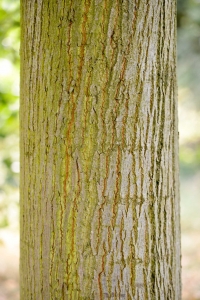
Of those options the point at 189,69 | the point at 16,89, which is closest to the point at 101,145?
the point at 16,89

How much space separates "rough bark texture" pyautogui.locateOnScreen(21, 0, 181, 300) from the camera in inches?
56.5

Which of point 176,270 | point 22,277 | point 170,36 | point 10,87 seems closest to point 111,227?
point 176,270

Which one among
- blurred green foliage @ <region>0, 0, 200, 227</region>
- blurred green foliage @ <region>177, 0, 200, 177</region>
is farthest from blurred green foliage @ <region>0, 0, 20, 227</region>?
blurred green foliage @ <region>177, 0, 200, 177</region>

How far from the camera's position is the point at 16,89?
11.3 ft

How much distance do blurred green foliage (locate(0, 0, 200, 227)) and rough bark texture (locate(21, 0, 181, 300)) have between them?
1726 mm

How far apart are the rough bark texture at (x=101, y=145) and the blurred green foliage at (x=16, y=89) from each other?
173 centimetres

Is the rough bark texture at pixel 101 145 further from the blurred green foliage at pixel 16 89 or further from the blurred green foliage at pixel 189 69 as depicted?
the blurred green foliage at pixel 189 69

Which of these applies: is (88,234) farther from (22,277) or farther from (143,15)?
(143,15)

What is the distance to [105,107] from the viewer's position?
1435 mm

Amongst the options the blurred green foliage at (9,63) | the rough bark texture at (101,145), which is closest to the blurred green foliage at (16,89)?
the blurred green foliage at (9,63)

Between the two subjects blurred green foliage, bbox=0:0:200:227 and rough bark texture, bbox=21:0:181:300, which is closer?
rough bark texture, bbox=21:0:181:300

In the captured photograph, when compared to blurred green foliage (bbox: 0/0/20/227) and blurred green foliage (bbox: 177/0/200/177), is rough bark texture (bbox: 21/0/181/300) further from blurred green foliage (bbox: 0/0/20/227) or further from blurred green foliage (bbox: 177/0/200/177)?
blurred green foliage (bbox: 177/0/200/177)

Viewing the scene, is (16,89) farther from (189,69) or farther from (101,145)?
(189,69)

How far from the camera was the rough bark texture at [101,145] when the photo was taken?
56.5 inches
